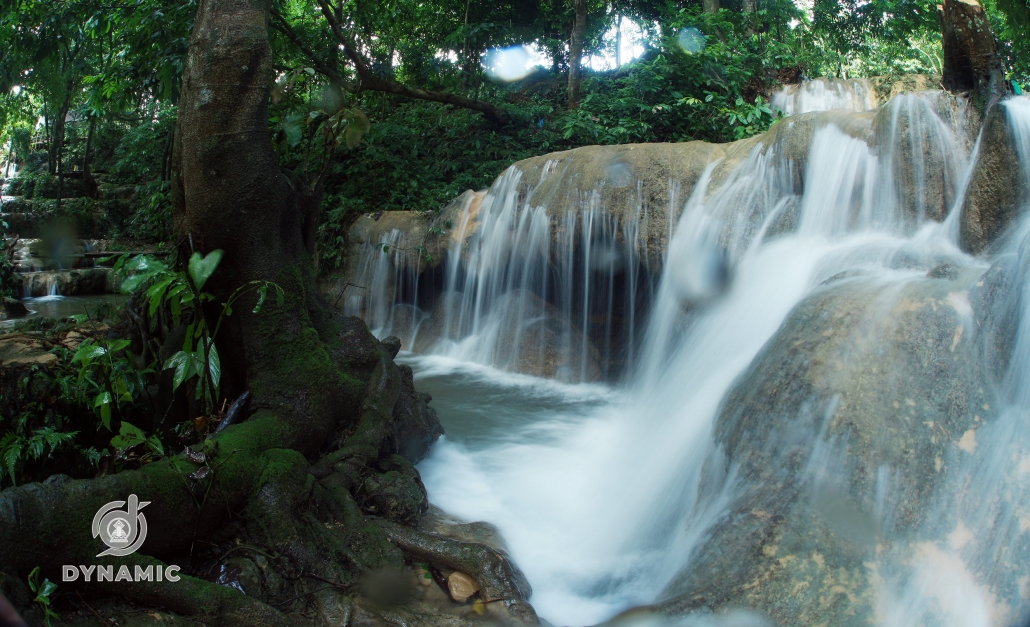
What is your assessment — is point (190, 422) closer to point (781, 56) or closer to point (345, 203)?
point (345, 203)

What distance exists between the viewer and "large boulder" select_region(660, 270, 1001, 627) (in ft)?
10.1

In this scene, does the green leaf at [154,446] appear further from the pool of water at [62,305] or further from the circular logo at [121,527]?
the pool of water at [62,305]

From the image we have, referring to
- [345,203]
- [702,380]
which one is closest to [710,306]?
[702,380]

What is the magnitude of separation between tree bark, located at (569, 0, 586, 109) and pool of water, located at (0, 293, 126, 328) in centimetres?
821

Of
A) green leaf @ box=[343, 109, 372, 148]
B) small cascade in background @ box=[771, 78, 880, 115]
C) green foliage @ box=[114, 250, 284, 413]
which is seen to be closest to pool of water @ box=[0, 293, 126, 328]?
green leaf @ box=[343, 109, 372, 148]

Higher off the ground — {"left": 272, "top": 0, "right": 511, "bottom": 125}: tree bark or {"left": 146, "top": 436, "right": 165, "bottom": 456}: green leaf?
{"left": 272, "top": 0, "right": 511, "bottom": 125}: tree bark

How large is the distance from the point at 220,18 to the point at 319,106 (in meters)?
6.55

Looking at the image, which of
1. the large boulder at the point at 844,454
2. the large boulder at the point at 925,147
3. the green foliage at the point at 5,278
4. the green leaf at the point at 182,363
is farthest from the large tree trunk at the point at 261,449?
the green foliage at the point at 5,278

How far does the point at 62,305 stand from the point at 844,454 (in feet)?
41.0

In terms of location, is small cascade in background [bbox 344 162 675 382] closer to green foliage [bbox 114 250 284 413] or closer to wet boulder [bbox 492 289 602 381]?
wet boulder [bbox 492 289 602 381]

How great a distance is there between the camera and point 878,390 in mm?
3551

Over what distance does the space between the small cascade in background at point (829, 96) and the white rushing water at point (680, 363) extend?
4.92 m

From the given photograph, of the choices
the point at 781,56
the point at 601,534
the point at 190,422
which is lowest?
the point at 601,534

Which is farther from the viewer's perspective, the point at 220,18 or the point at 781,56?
the point at 781,56
